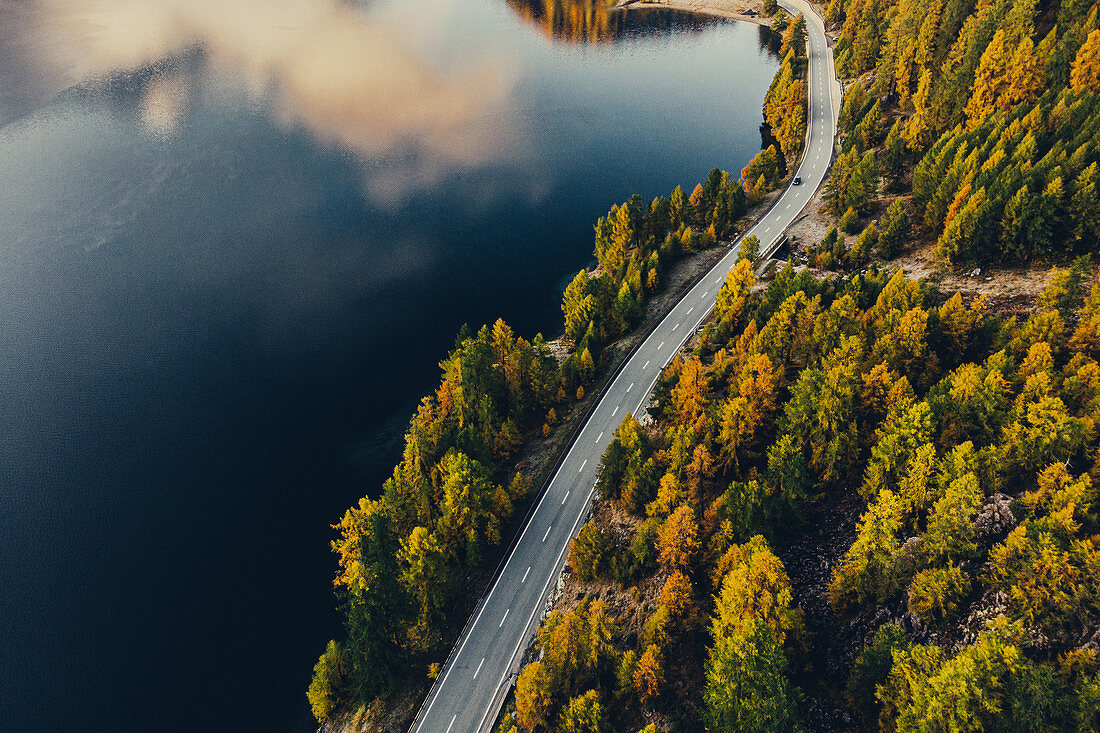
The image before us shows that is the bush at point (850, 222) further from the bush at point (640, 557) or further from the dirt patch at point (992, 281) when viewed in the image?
the bush at point (640, 557)

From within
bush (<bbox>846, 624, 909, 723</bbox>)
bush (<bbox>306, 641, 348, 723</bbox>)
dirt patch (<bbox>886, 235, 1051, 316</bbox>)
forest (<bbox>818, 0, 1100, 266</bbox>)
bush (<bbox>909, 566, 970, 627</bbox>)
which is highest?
forest (<bbox>818, 0, 1100, 266</bbox>)

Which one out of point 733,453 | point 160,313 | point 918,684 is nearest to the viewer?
point 918,684

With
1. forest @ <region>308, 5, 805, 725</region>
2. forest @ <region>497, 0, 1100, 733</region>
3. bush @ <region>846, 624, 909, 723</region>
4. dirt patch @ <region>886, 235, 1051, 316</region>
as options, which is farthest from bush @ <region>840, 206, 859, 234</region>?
bush @ <region>846, 624, 909, 723</region>

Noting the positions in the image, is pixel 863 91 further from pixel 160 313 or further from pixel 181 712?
pixel 181 712

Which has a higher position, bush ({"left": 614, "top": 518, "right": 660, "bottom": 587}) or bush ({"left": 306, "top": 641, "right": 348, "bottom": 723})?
bush ({"left": 614, "top": 518, "right": 660, "bottom": 587})

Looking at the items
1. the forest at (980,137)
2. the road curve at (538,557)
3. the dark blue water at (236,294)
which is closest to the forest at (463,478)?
the road curve at (538,557)

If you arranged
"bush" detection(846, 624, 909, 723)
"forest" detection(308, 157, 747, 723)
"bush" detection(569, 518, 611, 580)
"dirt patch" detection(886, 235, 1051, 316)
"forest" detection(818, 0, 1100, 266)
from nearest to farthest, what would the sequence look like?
"bush" detection(846, 624, 909, 723) → "forest" detection(308, 157, 747, 723) → "bush" detection(569, 518, 611, 580) → "dirt patch" detection(886, 235, 1051, 316) → "forest" detection(818, 0, 1100, 266)

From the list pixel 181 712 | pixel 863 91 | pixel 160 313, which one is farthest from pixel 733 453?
pixel 863 91

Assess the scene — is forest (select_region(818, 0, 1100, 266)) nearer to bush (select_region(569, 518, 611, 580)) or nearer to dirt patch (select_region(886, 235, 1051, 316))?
dirt patch (select_region(886, 235, 1051, 316))
